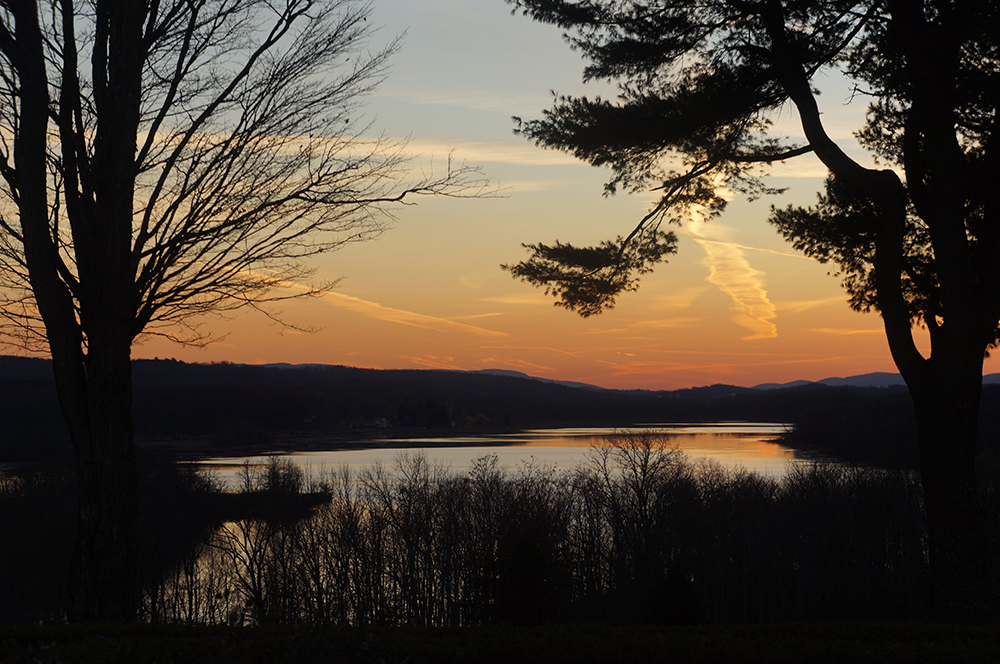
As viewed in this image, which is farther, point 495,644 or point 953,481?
point 953,481

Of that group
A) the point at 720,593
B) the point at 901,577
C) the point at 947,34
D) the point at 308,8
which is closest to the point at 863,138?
the point at 947,34

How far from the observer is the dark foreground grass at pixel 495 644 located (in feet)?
17.5

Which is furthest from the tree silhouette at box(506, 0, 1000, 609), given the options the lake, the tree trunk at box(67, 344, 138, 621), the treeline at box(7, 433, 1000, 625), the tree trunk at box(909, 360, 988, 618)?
the lake

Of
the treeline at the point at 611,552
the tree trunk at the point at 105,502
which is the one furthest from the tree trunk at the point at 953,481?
the treeline at the point at 611,552

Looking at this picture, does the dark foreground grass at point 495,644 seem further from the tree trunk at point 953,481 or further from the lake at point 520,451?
the lake at point 520,451

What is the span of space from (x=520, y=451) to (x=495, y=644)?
336ft

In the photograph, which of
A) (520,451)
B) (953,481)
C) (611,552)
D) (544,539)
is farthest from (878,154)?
(520,451)

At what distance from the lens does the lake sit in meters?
83.8

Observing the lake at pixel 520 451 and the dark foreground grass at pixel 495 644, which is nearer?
A: the dark foreground grass at pixel 495 644

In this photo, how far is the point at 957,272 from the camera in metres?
9.30

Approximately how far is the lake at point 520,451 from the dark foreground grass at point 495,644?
6606cm

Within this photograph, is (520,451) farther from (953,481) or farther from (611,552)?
(953,481)

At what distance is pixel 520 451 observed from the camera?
352ft

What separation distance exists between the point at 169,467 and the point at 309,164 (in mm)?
48847
